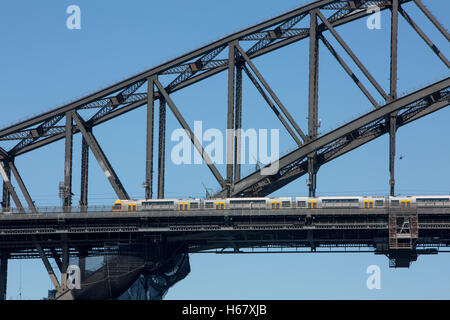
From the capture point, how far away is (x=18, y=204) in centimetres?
18275

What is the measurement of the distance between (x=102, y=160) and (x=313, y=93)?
3427cm

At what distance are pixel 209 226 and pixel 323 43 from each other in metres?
36.7

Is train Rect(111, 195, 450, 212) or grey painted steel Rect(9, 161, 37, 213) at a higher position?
grey painted steel Rect(9, 161, 37, 213)

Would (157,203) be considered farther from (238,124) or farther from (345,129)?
(345,129)

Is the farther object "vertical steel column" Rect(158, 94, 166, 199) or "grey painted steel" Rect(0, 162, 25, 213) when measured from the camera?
"grey painted steel" Rect(0, 162, 25, 213)

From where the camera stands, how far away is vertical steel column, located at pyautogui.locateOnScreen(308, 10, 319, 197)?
175 m

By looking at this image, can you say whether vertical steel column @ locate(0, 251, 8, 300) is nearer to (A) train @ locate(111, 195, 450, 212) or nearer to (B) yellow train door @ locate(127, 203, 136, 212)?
(A) train @ locate(111, 195, 450, 212)

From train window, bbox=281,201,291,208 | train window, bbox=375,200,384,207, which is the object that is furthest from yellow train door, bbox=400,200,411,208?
train window, bbox=281,201,291,208

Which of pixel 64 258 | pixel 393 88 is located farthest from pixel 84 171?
pixel 393 88

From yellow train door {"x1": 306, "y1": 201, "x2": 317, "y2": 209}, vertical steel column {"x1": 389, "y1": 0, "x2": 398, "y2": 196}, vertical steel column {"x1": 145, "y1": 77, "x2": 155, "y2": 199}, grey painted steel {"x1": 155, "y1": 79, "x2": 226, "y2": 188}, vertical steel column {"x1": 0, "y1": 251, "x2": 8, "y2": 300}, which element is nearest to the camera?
yellow train door {"x1": 306, "y1": 201, "x2": 317, "y2": 209}

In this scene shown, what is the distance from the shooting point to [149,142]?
600 feet

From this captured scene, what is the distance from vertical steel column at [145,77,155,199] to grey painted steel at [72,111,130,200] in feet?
11.8

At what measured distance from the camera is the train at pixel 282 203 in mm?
165750
